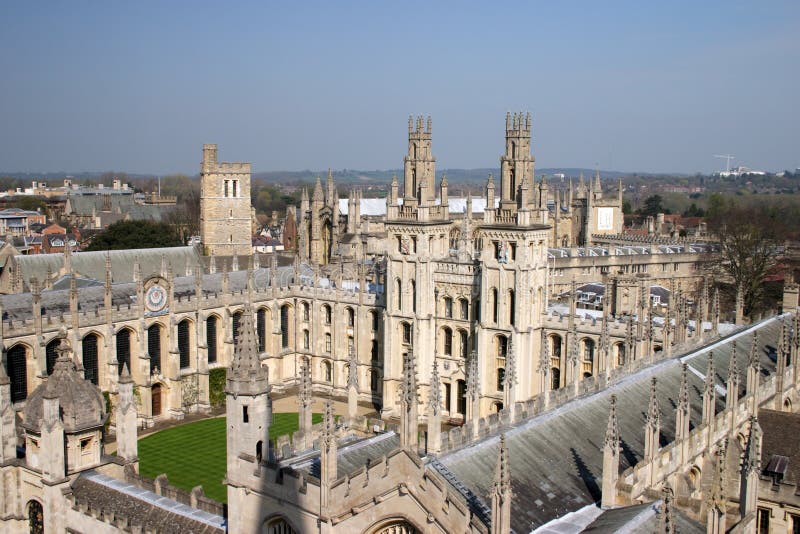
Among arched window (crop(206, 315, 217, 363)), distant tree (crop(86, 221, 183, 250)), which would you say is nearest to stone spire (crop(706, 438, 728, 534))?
arched window (crop(206, 315, 217, 363))

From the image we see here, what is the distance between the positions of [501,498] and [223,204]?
162 feet

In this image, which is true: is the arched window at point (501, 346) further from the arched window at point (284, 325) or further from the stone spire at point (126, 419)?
the stone spire at point (126, 419)

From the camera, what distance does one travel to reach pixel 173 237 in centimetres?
7250

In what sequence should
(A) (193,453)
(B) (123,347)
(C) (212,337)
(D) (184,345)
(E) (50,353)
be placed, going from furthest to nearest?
(C) (212,337), (D) (184,345), (B) (123,347), (E) (50,353), (A) (193,453)

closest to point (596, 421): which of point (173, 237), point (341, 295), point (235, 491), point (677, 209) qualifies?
point (235, 491)

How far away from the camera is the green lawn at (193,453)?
1224 inches

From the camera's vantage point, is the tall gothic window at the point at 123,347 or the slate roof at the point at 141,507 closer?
the slate roof at the point at 141,507

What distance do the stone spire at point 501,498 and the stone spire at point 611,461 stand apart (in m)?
4.04

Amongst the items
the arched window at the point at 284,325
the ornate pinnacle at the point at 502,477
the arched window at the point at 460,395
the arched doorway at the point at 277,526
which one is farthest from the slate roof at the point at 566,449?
the arched window at the point at 284,325

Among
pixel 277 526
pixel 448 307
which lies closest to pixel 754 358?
pixel 448 307

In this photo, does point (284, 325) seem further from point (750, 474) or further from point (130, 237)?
point (750, 474)

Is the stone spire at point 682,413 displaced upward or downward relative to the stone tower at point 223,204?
downward

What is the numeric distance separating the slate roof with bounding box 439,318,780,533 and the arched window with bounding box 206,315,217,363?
25.1 m

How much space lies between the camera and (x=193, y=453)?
3481 centimetres
